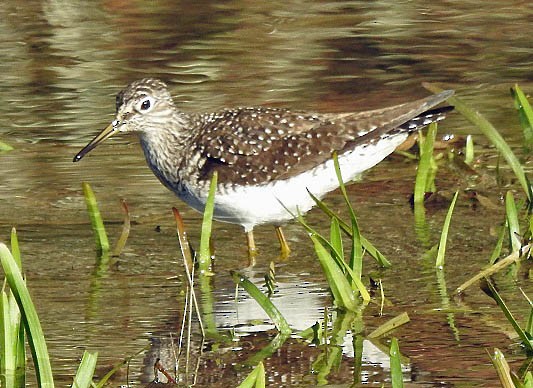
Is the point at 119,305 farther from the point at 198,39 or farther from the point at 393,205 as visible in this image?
the point at 198,39

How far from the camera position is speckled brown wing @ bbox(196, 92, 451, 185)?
25.6ft

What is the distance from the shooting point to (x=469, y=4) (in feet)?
45.2

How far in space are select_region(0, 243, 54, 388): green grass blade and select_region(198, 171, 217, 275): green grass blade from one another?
207 cm

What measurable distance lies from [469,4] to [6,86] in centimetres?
511

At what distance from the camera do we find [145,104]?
843 centimetres

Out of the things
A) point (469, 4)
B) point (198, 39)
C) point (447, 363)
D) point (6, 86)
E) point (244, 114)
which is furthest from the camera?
point (469, 4)

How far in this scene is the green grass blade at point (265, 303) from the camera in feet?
19.4

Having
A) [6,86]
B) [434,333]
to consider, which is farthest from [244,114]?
[6,86]

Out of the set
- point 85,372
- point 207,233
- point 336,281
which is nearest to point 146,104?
point 207,233

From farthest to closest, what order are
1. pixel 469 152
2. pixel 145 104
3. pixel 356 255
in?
pixel 469 152
pixel 145 104
pixel 356 255

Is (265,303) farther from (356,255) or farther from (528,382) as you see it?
(528,382)

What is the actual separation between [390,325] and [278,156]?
7.34ft

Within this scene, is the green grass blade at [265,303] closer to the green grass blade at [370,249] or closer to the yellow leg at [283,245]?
the green grass blade at [370,249]

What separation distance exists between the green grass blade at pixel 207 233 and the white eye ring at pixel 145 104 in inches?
52.9
